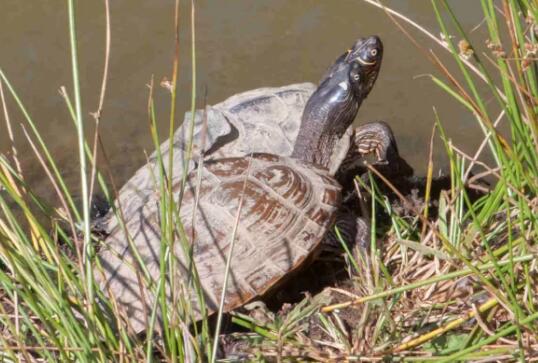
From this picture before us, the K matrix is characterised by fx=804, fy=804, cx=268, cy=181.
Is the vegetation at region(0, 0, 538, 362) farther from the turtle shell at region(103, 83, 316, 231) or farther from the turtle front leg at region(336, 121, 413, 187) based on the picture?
the turtle shell at region(103, 83, 316, 231)

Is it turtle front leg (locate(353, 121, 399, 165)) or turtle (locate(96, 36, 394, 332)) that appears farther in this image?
turtle front leg (locate(353, 121, 399, 165))

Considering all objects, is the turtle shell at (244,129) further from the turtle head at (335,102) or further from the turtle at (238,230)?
the turtle at (238,230)

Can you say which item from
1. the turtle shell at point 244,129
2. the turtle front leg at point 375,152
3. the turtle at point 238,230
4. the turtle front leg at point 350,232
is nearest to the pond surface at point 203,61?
the turtle front leg at point 375,152

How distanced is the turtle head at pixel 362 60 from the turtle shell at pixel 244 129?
0.31 metres

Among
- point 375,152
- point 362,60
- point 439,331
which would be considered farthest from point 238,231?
point 362,60

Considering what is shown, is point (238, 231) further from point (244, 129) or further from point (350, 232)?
point (244, 129)

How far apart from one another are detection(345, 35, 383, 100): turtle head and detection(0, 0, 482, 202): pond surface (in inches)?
54.3

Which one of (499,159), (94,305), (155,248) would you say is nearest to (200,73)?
(155,248)

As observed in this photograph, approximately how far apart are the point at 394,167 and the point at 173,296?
217 centimetres

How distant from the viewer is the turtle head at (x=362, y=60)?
13.2ft

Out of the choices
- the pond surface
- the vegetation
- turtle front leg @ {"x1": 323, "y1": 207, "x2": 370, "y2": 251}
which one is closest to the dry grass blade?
the vegetation

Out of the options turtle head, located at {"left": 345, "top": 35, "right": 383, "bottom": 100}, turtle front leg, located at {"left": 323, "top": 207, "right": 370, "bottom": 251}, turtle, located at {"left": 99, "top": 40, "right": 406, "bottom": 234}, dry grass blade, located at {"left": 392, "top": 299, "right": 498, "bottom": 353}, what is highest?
turtle head, located at {"left": 345, "top": 35, "right": 383, "bottom": 100}

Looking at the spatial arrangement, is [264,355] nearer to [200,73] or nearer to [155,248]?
[155,248]

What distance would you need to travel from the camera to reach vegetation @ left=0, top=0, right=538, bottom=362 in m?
2.11
